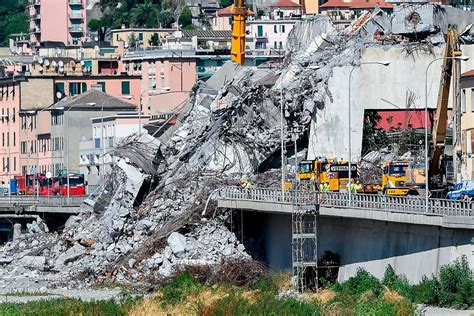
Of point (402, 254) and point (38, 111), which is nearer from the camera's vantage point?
point (402, 254)

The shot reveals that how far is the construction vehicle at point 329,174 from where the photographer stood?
89812mm

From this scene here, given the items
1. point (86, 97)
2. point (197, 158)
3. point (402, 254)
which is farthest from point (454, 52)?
point (86, 97)

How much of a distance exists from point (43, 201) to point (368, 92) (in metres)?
30.0

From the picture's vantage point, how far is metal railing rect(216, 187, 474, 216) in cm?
7438

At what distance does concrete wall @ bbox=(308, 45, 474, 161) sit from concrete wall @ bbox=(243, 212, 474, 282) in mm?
7929

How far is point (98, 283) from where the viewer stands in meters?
91.0

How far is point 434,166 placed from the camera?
87.1m

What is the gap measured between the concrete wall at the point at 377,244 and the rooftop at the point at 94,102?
189 feet

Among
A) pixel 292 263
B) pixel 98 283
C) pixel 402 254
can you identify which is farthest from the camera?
pixel 98 283

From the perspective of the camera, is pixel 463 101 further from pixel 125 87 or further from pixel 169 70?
pixel 125 87

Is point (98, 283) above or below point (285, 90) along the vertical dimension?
below

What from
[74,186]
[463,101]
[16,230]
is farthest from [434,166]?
[74,186]

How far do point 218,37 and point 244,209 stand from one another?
98877 mm

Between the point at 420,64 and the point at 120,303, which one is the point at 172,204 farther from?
the point at 120,303
